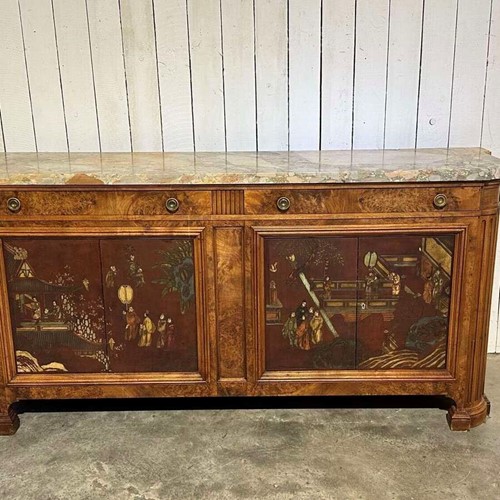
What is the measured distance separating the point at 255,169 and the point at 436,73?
3.14ft

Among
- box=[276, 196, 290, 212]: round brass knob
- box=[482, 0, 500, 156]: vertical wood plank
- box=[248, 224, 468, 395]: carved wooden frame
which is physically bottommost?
box=[248, 224, 468, 395]: carved wooden frame

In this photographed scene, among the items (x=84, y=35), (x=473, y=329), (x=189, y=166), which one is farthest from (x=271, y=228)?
(x=84, y=35)

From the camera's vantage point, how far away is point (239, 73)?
2260 mm

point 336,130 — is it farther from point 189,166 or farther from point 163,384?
point 163,384

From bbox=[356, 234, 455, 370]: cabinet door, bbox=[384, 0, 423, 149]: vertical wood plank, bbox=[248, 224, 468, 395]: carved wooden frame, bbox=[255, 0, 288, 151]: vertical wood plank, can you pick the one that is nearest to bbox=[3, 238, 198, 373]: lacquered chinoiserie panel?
bbox=[248, 224, 468, 395]: carved wooden frame

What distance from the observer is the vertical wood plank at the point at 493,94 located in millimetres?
2227

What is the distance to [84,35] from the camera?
2.22 meters

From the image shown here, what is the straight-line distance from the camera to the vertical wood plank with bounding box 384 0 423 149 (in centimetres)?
221

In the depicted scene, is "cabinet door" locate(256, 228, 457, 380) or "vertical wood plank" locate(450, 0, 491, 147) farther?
"vertical wood plank" locate(450, 0, 491, 147)

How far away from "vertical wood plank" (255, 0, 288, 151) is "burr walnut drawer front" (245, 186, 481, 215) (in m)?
0.60

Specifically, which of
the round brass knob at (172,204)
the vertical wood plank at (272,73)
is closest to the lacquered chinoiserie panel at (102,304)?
the round brass knob at (172,204)

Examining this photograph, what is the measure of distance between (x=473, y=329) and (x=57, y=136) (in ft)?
5.79

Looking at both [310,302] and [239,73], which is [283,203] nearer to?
[310,302]

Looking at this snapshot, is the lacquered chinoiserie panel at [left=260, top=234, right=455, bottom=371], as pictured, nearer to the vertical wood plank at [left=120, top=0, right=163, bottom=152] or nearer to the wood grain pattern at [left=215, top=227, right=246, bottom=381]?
the wood grain pattern at [left=215, top=227, right=246, bottom=381]
